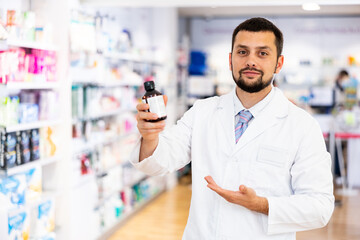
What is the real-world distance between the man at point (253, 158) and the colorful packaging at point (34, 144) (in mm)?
2071

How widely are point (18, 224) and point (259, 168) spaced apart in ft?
7.71

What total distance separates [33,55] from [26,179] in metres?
0.97

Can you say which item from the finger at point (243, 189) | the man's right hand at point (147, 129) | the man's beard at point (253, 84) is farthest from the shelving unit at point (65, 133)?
the finger at point (243, 189)

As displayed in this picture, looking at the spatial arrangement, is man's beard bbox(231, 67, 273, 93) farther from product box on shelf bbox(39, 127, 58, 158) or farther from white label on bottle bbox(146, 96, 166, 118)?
product box on shelf bbox(39, 127, 58, 158)

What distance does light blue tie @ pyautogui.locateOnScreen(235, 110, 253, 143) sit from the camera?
1.88 metres

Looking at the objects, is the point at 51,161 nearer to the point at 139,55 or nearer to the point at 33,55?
the point at 33,55

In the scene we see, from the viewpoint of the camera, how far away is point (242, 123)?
190 cm

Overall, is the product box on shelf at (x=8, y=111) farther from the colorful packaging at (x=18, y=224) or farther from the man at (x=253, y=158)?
the man at (x=253, y=158)

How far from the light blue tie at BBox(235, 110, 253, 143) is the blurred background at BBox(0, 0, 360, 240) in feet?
6.55

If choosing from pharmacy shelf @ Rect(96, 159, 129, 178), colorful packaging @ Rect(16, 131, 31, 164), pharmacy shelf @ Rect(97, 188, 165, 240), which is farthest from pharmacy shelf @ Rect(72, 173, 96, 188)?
colorful packaging @ Rect(16, 131, 31, 164)

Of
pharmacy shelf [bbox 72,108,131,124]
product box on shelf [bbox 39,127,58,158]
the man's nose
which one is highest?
the man's nose

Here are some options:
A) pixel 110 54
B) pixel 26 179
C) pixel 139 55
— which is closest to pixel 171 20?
pixel 139 55

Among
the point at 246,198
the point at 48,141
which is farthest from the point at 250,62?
the point at 48,141

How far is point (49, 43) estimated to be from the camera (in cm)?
400
